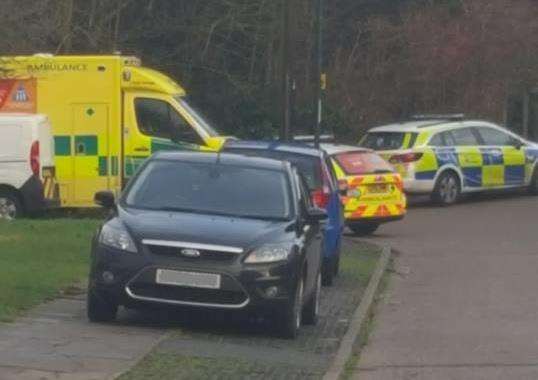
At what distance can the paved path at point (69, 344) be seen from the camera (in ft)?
32.4

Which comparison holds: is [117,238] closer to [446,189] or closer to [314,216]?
[314,216]

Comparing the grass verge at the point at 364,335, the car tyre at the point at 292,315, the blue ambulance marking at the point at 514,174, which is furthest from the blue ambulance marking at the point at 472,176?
the car tyre at the point at 292,315

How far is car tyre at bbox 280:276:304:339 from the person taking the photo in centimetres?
1199

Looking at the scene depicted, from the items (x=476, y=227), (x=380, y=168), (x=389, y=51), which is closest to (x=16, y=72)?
(x=380, y=168)

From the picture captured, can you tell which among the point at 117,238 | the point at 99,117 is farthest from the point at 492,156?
the point at 117,238

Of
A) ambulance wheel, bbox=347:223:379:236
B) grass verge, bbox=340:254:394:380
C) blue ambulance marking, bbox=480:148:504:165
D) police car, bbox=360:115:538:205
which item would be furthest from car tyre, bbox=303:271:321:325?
blue ambulance marking, bbox=480:148:504:165

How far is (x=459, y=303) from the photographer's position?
15.8m

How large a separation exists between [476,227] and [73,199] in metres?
6.86

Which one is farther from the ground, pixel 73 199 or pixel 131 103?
pixel 131 103

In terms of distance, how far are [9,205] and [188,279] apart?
13.4 m

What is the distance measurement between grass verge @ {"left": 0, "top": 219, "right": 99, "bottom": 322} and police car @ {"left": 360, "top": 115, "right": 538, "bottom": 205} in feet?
34.9

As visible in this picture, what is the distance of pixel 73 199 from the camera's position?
25.9 m

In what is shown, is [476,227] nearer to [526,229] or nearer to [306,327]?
[526,229]

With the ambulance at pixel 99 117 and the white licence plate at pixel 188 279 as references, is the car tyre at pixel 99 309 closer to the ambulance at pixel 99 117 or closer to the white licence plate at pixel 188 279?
Answer: the white licence plate at pixel 188 279
